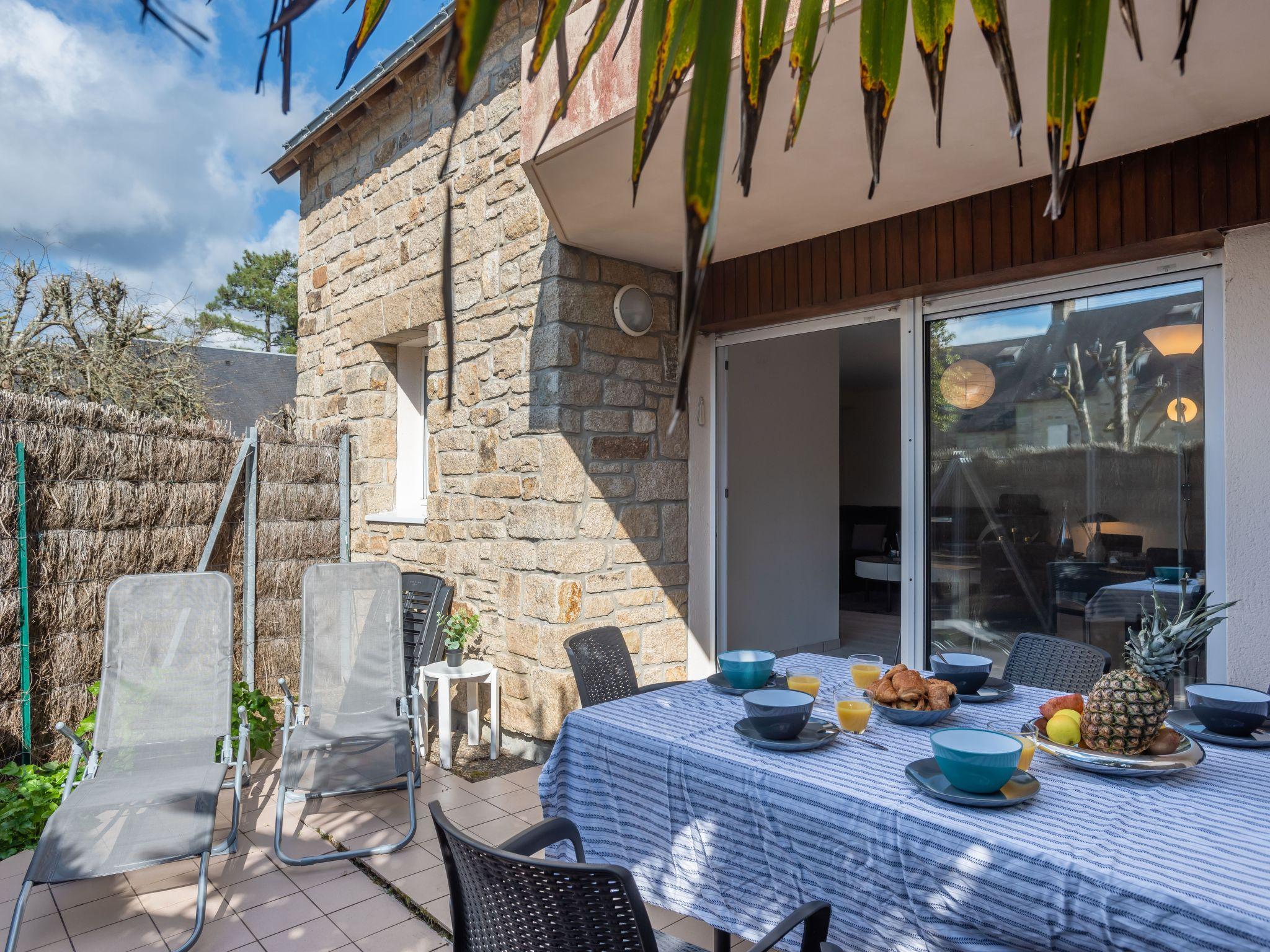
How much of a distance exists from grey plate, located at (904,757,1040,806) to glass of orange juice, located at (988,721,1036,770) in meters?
0.03

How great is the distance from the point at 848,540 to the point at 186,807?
907 centimetres

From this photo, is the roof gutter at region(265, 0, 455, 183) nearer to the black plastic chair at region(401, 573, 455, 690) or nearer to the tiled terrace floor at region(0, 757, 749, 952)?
the black plastic chair at region(401, 573, 455, 690)

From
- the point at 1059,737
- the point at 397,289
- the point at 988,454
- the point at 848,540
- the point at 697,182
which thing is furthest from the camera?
the point at 848,540

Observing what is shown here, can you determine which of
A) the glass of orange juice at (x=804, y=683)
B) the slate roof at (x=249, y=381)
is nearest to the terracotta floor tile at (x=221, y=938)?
the glass of orange juice at (x=804, y=683)

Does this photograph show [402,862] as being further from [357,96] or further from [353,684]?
[357,96]

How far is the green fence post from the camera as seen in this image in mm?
3785

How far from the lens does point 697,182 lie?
1.27 feet

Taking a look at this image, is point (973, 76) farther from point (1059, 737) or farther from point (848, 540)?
point (848, 540)

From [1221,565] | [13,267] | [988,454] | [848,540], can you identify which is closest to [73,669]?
[988,454]

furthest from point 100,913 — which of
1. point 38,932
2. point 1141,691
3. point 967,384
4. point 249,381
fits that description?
point 249,381

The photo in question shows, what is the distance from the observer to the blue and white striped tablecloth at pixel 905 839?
1.37 m

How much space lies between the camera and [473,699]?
4.65 metres

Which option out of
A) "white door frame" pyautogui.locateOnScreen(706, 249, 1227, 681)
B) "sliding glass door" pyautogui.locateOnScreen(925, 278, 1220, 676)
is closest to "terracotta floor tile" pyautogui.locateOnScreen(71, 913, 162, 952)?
"white door frame" pyautogui.locateOnScreen(706, 249, 1227, 681)

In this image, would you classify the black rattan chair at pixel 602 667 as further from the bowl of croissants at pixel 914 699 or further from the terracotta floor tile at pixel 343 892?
the terracotta floor tile at pixel 343 892
